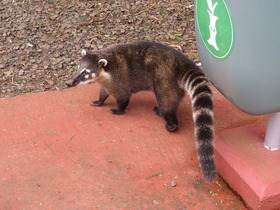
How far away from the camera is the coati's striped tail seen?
2.78 meters

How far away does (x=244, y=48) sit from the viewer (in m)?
2.33

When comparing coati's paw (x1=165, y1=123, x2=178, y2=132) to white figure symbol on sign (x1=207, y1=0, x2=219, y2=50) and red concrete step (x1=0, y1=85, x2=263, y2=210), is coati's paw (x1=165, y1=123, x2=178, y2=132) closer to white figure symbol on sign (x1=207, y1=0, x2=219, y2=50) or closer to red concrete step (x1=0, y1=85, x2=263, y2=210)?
red concrete step (x1=0, y1=85, x2=263, y2=210)

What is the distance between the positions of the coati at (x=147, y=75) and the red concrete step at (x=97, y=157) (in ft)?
0.47

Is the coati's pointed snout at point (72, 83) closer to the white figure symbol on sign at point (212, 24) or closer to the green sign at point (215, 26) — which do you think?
the green sign at point (215, 26)

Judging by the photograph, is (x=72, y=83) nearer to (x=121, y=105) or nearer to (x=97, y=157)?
(x=121, y=105)

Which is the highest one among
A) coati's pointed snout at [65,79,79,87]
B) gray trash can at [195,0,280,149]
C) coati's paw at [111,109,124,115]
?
gray trash can at [195,0,280,149]

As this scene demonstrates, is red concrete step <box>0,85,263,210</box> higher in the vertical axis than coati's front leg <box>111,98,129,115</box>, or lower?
lower

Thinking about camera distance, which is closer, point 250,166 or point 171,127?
point 250,166

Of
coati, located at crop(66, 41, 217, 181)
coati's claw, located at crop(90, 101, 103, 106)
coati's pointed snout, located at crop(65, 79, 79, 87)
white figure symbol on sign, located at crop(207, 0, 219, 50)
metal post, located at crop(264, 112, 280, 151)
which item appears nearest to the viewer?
white figure symbol on sign, located at crop(207, 0, 219, 50)

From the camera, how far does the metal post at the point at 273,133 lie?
2.82 m

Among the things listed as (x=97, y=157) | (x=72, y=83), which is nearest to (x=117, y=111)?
(x=72, y=83)

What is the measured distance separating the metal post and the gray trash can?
12.7 inches

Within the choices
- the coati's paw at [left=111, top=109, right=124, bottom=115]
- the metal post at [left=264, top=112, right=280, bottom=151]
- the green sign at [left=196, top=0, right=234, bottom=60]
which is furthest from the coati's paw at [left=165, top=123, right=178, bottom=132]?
the green sign at [left=196, top=0, right=234, bottom=60]

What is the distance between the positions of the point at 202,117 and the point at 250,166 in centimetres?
43
